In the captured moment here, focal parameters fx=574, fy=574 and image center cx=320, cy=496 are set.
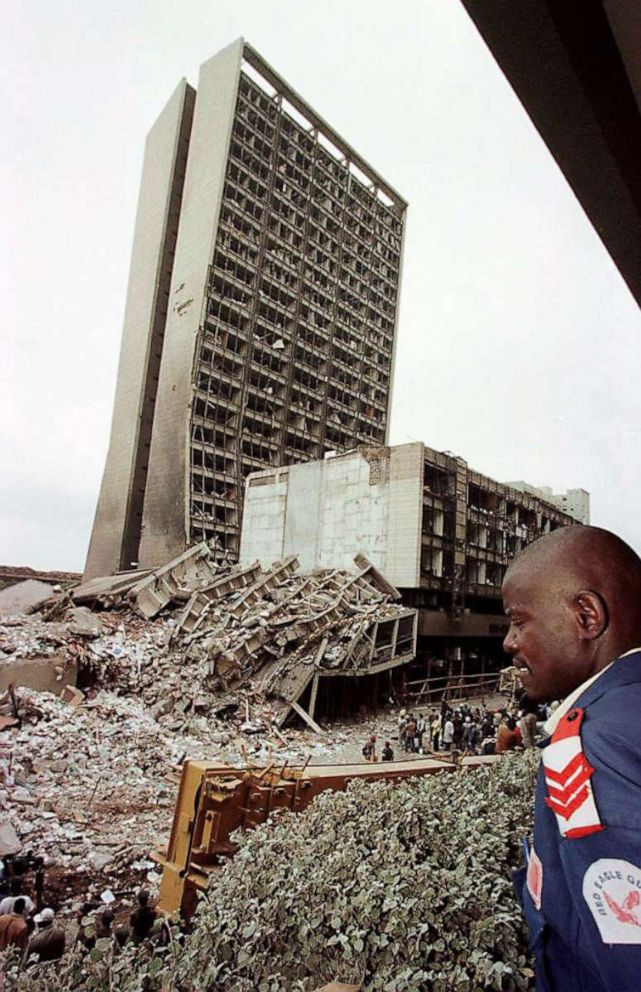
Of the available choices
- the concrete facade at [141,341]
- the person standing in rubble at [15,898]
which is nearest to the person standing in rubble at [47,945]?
the person standing in rubble at [15,898]

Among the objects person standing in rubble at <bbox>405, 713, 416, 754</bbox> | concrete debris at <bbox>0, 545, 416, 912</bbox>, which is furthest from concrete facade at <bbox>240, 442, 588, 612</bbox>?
person standing in rubble at <bbox>405, 713, 416, 754</bbox>

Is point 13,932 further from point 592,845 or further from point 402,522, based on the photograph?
point 402,522

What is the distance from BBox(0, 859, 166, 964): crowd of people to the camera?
13.5 feet

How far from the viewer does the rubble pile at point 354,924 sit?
239 cm

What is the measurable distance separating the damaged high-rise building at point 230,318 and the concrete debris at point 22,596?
27.4 feet

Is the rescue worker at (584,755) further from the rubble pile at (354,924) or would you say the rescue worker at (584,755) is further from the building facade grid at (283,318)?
the building facade grid at (283,318)

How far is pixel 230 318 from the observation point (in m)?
41.7

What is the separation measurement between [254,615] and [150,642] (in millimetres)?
3771

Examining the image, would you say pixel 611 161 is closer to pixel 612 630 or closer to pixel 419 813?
pixel 612 630

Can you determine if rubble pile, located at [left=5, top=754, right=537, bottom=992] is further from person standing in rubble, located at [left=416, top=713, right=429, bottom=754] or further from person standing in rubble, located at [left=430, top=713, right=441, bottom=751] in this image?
person standing in rubble, located at [left=416, top=713, right=429, bottom=754]

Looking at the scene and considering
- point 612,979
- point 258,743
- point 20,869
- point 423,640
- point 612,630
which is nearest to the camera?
point 612,979

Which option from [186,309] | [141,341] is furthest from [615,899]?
[141,341]

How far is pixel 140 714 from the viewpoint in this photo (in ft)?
50.4

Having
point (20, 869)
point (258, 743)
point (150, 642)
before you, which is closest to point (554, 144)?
point (20, 869)
